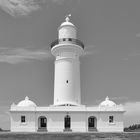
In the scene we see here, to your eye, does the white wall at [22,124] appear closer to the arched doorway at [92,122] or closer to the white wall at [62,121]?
the white wall at [62,121]

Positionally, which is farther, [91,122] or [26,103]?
[91,122]

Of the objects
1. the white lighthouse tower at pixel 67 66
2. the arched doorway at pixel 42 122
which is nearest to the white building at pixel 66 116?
the arched doorway at pixel 42 122

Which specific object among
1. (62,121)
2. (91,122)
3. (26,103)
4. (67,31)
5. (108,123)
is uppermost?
(67,31)

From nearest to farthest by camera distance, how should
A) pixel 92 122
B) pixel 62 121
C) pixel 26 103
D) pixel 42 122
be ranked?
1. pixel 62 121
2. pixel 26 103
3. pixel 92 122
4. pixel 42 122

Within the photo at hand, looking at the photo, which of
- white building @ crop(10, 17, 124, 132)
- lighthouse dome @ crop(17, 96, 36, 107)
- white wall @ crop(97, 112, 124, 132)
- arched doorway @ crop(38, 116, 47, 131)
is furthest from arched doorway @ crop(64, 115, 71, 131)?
lighthouse dome @ crop(17, 96, 36, 107)

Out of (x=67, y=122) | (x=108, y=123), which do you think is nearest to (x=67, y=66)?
(x=67, y=122)

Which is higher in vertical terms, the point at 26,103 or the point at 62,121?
the point at 26,103

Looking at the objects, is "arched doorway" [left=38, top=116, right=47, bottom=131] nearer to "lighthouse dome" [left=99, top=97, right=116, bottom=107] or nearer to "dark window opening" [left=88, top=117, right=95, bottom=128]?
"dark window opening" [left=88, top=117, right=95, bottom=128]

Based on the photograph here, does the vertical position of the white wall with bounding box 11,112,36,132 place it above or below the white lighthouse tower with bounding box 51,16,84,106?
below

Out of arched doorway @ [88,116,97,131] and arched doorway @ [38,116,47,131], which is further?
arched doorway @ [38,116,47,131]

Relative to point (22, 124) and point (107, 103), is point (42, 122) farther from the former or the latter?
point (107, 103)

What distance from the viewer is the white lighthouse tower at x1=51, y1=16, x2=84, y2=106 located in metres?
39.0

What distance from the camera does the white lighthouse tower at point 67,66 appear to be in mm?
39000

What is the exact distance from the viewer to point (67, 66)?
130ft
